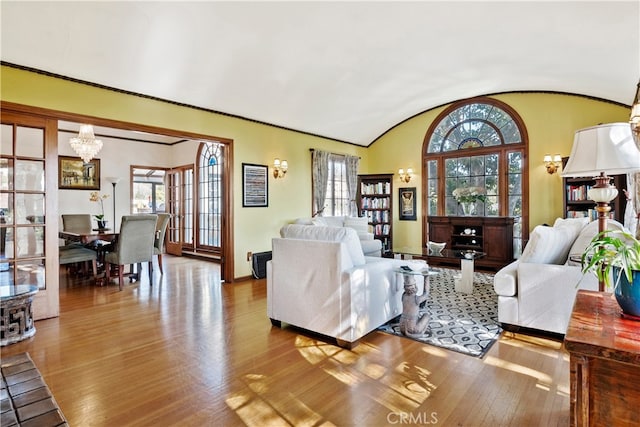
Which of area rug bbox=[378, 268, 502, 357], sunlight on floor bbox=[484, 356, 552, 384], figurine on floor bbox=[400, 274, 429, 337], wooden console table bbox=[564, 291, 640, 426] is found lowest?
sunlight on floor bbox=[484, 356, 552, 384]

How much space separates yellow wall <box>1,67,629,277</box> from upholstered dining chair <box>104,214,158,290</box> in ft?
4.25

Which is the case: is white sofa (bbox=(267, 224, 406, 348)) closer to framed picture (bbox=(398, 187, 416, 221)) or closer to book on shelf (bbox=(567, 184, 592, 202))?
book on shelf (bbox=(567, 184, 592, 202))

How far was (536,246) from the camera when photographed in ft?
10.3

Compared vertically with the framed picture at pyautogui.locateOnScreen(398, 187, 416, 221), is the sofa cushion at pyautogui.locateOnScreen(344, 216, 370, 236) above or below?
below

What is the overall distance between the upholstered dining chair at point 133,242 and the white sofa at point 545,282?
4743 mm

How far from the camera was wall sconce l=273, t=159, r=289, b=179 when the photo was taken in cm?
621

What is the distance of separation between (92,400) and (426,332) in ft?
8.60

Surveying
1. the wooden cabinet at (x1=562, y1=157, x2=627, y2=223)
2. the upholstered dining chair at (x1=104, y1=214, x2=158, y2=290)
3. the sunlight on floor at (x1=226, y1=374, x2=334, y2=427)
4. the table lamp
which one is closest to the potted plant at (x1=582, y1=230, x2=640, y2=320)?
the table lamp

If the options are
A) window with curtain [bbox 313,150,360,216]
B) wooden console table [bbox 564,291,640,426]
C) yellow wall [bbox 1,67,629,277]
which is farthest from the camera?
window with curtain [bbox 313,150,360,216]

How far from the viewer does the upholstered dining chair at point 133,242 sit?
4965 millimetres

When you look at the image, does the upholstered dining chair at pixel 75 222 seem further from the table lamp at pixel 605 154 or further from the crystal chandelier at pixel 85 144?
the table lamp at pixel 605 154

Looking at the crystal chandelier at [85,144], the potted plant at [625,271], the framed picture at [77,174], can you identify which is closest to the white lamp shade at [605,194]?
the potted plant at [625,271]

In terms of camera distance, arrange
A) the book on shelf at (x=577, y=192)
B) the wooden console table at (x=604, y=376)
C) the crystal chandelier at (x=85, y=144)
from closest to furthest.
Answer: the wooden console table at (x=604, y=376) < the book on shelf at (x=577, y=192) < the crystal chandelier at (x=85, y=144)

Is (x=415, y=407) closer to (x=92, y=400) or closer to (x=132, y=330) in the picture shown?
(x=92, y=400)
